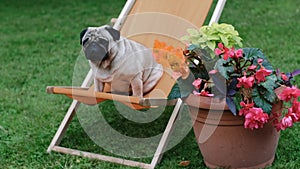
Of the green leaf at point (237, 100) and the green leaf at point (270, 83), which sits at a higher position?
the green leaf at point (270, 83)

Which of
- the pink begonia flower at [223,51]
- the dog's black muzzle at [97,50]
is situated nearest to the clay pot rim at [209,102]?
the pink begonia flower at [223,51]

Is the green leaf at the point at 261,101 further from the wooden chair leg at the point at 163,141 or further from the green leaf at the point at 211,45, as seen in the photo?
the wooden chair leg at the point at 163,141

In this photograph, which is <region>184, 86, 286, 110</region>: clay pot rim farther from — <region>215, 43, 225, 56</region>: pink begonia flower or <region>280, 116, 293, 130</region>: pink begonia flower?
<region>215, 43, 225, 56</region>: pink begonia flower

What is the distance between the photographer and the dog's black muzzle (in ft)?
10.3

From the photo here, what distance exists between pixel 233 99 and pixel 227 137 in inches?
9.1

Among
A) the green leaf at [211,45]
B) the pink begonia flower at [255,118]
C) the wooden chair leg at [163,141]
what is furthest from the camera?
the wooden chair leg at [163,141]

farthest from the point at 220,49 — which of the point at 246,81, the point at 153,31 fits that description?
the point at 153,31

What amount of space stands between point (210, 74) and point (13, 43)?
377 centimetres

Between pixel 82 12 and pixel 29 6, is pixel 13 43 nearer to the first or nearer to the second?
pixel 82 12

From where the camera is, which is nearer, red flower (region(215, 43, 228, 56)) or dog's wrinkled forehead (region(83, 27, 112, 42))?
red flower (region(215, 43, 228, 56))

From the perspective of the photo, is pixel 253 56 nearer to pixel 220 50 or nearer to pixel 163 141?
pixel 220 50

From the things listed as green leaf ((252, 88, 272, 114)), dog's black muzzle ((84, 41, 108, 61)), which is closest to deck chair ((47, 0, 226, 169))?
dog's black muzzle ((84, 41, 108, 61))

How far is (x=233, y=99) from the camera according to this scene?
2820 millimetres

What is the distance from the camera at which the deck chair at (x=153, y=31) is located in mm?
3184
